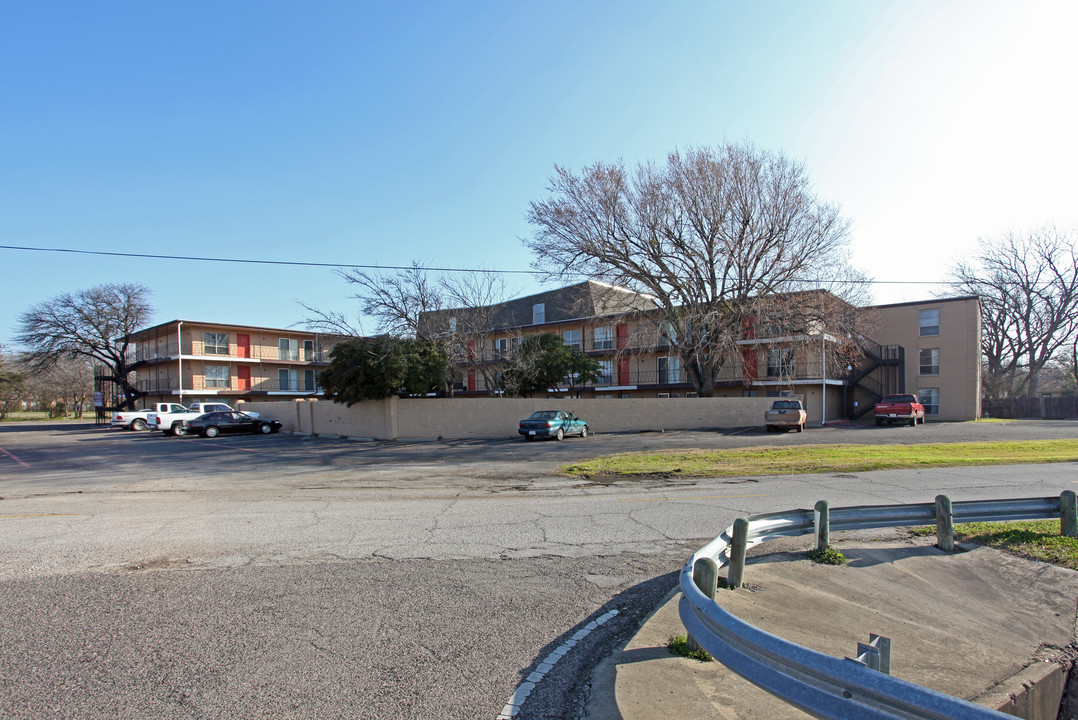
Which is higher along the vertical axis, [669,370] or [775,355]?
[775,355]

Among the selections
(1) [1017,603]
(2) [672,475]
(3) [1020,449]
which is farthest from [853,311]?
(1) [1017,603]

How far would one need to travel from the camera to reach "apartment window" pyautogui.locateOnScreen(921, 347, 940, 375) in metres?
43.2

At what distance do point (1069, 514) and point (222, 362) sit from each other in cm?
5598

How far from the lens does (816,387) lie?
40.0 meters

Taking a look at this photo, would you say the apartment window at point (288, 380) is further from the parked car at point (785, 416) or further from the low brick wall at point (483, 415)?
the parked car at point (785, 416)

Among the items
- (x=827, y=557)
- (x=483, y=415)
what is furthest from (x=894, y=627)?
(x=483, y=415)

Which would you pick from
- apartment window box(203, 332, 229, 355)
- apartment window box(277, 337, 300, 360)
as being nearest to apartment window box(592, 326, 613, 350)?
apartment window box(277, 337, 300, 360)

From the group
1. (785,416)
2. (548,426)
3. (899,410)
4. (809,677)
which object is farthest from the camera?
(899,410)

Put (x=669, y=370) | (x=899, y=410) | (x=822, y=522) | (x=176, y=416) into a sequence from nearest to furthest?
(x=822, y=522) < (x=899, y=410) < (x=176, y=416) < (x=669, y=370)

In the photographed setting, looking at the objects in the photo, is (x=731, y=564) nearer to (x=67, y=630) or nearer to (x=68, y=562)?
(x=67, y=630)

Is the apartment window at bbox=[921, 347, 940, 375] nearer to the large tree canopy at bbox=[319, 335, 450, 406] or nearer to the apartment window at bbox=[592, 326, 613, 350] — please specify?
the apartment window at bbox=[592, 326, 613, 350]

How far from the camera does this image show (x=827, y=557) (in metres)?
6.60

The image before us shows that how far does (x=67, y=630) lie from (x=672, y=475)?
11878 millimetres

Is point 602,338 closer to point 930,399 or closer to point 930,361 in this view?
point 930,361
